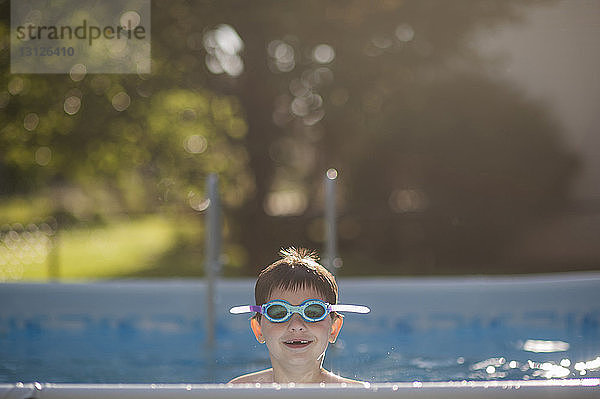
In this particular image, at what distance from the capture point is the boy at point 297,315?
229 centimetres

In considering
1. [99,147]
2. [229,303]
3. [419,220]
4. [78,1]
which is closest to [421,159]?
[419,220]

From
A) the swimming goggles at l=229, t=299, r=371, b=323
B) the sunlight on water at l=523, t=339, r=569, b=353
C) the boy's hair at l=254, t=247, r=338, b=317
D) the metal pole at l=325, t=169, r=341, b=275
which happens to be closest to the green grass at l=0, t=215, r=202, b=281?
the metal pole at l=325, t=169, r=341, b=275

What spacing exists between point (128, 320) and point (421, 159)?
521 cm

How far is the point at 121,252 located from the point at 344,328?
6606mm

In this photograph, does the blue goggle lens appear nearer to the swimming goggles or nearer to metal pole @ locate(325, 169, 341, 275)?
the swimming goggles

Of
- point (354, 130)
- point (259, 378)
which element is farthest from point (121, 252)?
point (259, 378)

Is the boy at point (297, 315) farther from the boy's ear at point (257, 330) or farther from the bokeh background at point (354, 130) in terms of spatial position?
the bokeh background at point (354, 130)

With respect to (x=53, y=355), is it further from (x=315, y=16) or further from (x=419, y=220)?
(x=419, y=220)

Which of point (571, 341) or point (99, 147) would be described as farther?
point (99, 147)

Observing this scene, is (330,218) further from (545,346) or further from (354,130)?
(354,130)

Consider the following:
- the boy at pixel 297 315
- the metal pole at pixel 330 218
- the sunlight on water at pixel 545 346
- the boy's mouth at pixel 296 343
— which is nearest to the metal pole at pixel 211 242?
the metal pole at pixel 330 218

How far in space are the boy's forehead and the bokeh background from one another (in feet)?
17.9

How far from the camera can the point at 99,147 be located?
7.83m

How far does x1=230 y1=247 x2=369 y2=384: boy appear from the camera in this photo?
7.51 feet
